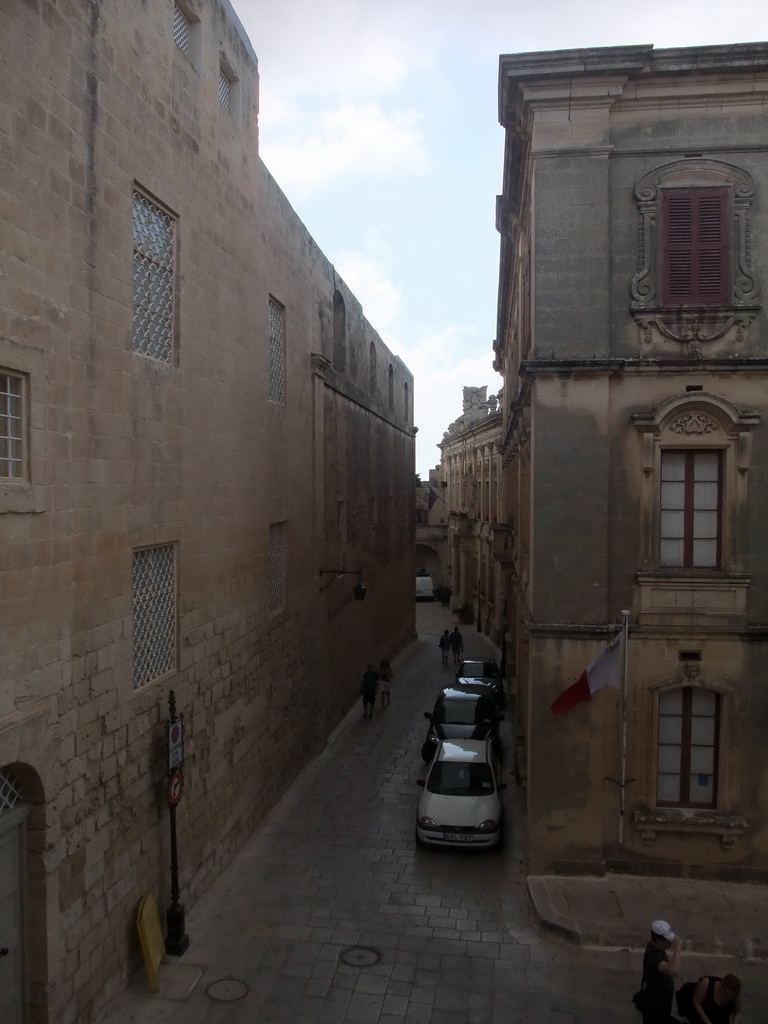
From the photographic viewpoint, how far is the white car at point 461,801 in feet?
41.7

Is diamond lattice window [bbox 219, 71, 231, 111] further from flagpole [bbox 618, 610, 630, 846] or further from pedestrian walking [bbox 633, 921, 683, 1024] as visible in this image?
pedestrian walking [bbox 633, 921, 683, 1024]

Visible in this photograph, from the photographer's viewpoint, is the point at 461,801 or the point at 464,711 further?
the point at 464,711

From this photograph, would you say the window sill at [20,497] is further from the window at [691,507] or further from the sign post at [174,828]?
the window at [691,507]

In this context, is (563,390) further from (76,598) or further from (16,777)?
(16,777)

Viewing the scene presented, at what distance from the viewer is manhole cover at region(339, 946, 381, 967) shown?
9.67m

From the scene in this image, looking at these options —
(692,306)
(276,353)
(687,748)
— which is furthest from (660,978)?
(276,353)

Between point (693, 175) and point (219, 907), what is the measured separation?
11.7m

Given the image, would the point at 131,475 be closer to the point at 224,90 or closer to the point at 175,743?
the point at 175,743

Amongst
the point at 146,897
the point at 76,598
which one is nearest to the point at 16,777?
the point at 76,598

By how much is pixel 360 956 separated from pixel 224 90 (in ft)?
40.5

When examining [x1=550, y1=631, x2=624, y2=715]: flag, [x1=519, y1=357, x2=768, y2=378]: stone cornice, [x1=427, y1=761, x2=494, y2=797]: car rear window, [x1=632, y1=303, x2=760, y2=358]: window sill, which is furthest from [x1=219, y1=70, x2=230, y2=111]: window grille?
[x1=427, y1=761, x2=494, y2=797]: car rear window

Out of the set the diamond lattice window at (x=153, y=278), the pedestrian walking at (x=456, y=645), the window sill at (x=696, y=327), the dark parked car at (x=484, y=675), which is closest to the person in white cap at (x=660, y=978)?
the window sill at (x=696, y=327)

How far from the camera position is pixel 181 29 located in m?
11.0

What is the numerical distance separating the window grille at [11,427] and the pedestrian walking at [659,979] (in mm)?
7107
